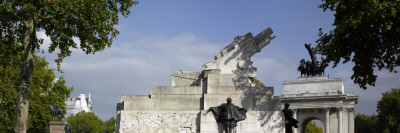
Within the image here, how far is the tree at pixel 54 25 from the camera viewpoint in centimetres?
1817

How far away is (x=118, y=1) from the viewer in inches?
850

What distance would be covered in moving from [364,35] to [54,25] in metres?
13.0

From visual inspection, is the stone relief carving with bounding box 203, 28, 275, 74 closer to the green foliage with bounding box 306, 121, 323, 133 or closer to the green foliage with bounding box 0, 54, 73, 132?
the green foliage with bounding box 0, 54, 73, 132

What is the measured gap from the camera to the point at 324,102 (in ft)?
219

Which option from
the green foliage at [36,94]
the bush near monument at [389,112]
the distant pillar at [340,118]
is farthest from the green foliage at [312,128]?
the green foliage at [36,94]

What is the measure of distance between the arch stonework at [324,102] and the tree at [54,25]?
159 ft

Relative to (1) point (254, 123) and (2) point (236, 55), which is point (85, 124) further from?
(1) point (254, 123)

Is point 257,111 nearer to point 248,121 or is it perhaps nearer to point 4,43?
point 248,121

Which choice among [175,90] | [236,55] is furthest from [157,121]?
[236,55]

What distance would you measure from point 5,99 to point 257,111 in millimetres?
27821

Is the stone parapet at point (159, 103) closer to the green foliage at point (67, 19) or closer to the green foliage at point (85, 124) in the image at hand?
the green foliage at point (67, 19)

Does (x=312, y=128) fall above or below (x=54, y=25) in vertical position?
below

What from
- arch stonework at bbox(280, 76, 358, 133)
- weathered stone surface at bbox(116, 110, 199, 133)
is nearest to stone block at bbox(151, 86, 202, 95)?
weathered stone surface at bbox(116, 110, 199, 133)

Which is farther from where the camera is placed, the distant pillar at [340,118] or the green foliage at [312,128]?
the green foliage at [312,128]
